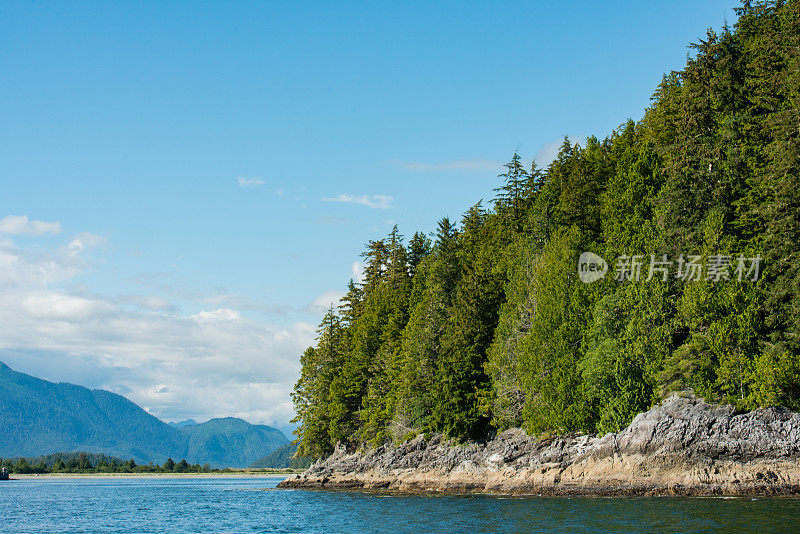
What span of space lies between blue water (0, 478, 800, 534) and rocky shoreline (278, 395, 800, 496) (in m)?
3.22

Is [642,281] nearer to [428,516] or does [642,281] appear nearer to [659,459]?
[659,459]

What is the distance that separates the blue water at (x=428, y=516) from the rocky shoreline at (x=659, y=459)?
322 cm

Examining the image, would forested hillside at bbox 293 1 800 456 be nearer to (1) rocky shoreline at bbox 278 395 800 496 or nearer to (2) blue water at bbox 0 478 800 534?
(1) rocky shoreline at bbox 278 395 800 496

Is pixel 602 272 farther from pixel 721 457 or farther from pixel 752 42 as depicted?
pixel 752 42

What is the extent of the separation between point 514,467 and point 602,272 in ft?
60.3

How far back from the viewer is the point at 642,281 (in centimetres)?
5134

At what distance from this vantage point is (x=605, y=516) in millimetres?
35844

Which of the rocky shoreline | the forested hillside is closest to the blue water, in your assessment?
the rocky shoreline

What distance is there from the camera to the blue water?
32469 mm

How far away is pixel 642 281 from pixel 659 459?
13344mm

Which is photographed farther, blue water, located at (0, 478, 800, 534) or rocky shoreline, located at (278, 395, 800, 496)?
rocky shoreline, located at (278, 395, 800, 496)

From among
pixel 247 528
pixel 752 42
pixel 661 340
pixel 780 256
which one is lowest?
pixel 247 528

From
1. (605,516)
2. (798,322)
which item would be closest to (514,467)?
(605,516)

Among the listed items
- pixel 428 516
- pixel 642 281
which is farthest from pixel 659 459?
pixel 428 516
